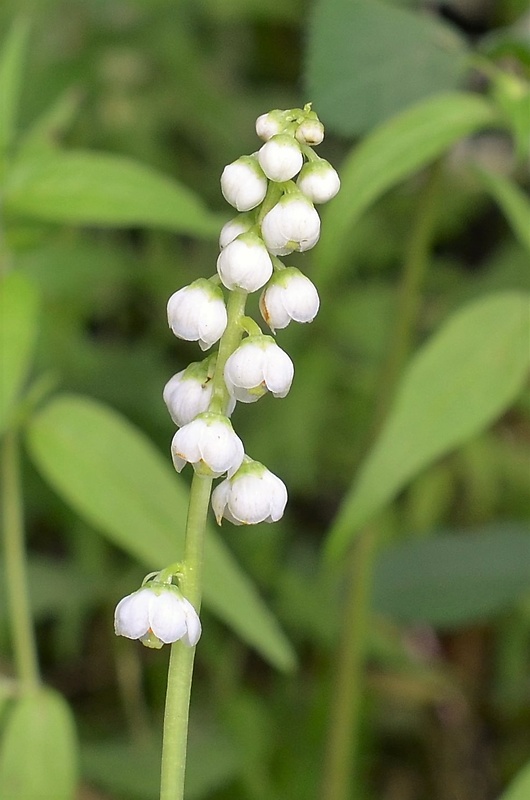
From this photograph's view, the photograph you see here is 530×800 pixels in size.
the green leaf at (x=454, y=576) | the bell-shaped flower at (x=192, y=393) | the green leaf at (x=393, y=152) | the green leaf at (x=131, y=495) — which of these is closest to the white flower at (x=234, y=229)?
the bell-shaped flower at (x=192, y=393)

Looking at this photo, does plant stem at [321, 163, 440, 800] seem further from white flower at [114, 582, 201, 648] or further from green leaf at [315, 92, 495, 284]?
white flower at [114, 582, 201, 648]

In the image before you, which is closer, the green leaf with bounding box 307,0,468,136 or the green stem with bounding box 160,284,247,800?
the green stem with bounding box 160,284,247,800

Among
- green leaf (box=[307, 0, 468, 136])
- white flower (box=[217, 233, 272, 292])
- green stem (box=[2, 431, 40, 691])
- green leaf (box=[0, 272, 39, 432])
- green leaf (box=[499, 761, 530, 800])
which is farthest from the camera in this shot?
green leaf (box=[307, 0, 468, 136])

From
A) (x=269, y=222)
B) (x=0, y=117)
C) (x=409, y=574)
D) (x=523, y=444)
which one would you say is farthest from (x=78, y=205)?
(x=523, y=444)

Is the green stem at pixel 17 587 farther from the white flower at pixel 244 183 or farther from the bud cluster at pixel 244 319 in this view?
the white flower at pixel 244 183

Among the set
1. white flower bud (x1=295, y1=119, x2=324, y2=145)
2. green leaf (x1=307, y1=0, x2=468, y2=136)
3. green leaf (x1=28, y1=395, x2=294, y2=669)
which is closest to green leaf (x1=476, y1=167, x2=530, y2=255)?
green leaf (x1=307, y1=0, x2=468, y2=136)

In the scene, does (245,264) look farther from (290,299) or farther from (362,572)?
(362,572)
